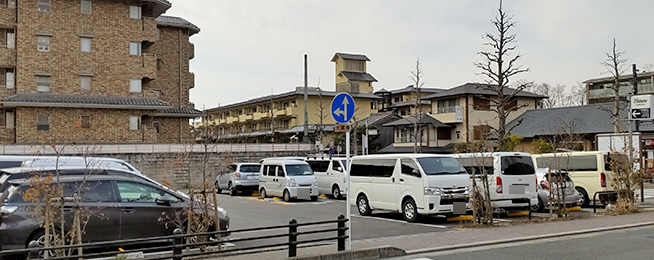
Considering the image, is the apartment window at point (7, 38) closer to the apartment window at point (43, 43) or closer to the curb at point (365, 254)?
the apartment window at point (43, 43)

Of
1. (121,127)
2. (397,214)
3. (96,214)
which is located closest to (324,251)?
(96,214)

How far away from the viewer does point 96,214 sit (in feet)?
31.4

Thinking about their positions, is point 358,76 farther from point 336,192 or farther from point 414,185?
point 414,185

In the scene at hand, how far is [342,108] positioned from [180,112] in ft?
112

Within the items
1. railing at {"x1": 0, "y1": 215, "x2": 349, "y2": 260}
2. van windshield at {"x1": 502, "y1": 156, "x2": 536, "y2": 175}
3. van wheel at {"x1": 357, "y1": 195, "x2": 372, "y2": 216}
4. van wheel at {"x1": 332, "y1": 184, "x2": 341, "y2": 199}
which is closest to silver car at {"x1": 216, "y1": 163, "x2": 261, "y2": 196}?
van wheel at {"x1": 332, "y1": 184, "x2": 341, "y2": 199}

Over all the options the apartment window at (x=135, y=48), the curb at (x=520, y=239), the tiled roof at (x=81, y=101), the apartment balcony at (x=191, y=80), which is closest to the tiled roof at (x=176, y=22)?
the apartment balcony at (x=191, y=80)

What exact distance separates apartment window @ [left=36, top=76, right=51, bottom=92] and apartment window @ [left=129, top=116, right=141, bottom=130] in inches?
204

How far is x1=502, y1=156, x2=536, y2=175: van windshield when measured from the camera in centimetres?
1520

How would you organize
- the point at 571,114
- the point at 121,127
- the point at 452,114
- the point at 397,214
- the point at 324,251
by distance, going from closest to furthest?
the point at 324,251 < the point at 397,214 < the point at 121,127 < the point at 571,114 < the point at 452,114

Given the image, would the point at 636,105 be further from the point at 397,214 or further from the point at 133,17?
the point at 133,17

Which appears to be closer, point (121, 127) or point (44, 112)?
point (44, 112)

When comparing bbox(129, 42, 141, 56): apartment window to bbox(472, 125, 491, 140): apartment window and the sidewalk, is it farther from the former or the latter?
the sidewalk

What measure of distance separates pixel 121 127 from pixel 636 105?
2899cm

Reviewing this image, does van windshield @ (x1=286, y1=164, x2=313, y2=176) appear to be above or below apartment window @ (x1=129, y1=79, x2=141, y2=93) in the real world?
below
